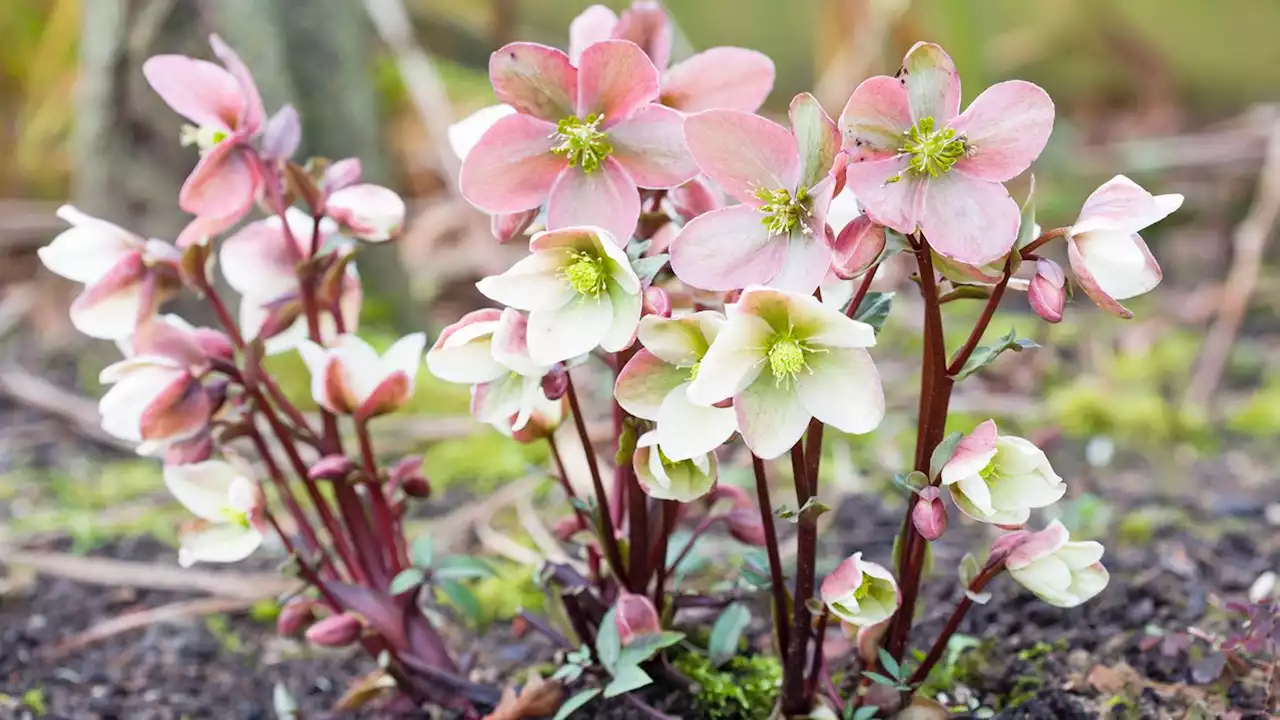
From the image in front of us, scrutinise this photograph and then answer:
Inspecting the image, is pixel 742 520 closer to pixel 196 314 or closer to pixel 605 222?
pixel 605 222

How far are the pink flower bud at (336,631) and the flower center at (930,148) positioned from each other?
529 millimetres

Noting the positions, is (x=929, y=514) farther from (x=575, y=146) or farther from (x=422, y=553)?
(x=422, y=553)

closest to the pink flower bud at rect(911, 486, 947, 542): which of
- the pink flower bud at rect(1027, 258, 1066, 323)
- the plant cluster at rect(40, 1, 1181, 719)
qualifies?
the plant cluster at rect(40, 1, 1181, 719)

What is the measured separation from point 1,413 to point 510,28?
7.72 ft

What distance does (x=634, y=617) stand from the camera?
72 cm

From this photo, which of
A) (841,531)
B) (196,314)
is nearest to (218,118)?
(841,531)

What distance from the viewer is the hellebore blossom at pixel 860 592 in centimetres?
62

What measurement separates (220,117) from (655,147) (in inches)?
13.0

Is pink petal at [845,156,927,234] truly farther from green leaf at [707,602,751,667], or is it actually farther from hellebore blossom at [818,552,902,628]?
green leaf at [707,602,751,667]

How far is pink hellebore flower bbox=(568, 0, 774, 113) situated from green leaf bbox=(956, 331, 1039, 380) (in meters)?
0.21

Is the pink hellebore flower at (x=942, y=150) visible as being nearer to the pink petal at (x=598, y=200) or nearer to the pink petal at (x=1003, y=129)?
the pink petal at (x=1003, y=129)

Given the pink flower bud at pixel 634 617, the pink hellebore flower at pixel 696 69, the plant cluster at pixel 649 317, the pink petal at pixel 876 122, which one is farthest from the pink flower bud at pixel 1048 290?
the pink flower bud at pixel 634 617

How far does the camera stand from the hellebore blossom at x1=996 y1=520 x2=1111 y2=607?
2.12ft

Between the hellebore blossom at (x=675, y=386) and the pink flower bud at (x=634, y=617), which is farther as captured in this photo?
the pink flower bud at (x=634, y=617)
